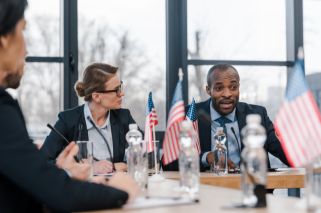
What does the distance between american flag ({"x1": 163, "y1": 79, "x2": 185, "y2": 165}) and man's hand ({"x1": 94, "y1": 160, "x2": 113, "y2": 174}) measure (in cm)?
61

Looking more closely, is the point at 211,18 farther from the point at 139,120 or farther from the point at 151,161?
the point at 151,161

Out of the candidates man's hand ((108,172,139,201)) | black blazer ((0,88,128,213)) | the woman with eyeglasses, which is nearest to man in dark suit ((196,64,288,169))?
the woman with eyeglasses

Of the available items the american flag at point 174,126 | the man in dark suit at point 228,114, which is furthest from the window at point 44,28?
the american flag at point 174,126

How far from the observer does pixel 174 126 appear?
254cm

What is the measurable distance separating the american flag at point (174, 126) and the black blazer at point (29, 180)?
0.82 m

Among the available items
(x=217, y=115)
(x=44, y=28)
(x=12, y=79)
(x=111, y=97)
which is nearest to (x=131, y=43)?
(x=44, y=28)

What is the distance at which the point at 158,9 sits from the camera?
5355 mm

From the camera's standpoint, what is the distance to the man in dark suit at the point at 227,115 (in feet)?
12.8

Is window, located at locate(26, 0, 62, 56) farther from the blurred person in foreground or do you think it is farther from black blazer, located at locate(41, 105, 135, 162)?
the blurred person in foreground

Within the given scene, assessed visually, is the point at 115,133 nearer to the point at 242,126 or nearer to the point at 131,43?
the point at 242,126

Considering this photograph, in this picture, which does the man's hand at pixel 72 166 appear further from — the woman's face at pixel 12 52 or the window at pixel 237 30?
the window at pixel 237 30

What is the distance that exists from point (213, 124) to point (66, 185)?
257cm

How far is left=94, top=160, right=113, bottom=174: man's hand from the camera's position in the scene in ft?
10.1

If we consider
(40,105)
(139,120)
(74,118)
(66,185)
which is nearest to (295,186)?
(74,118)
